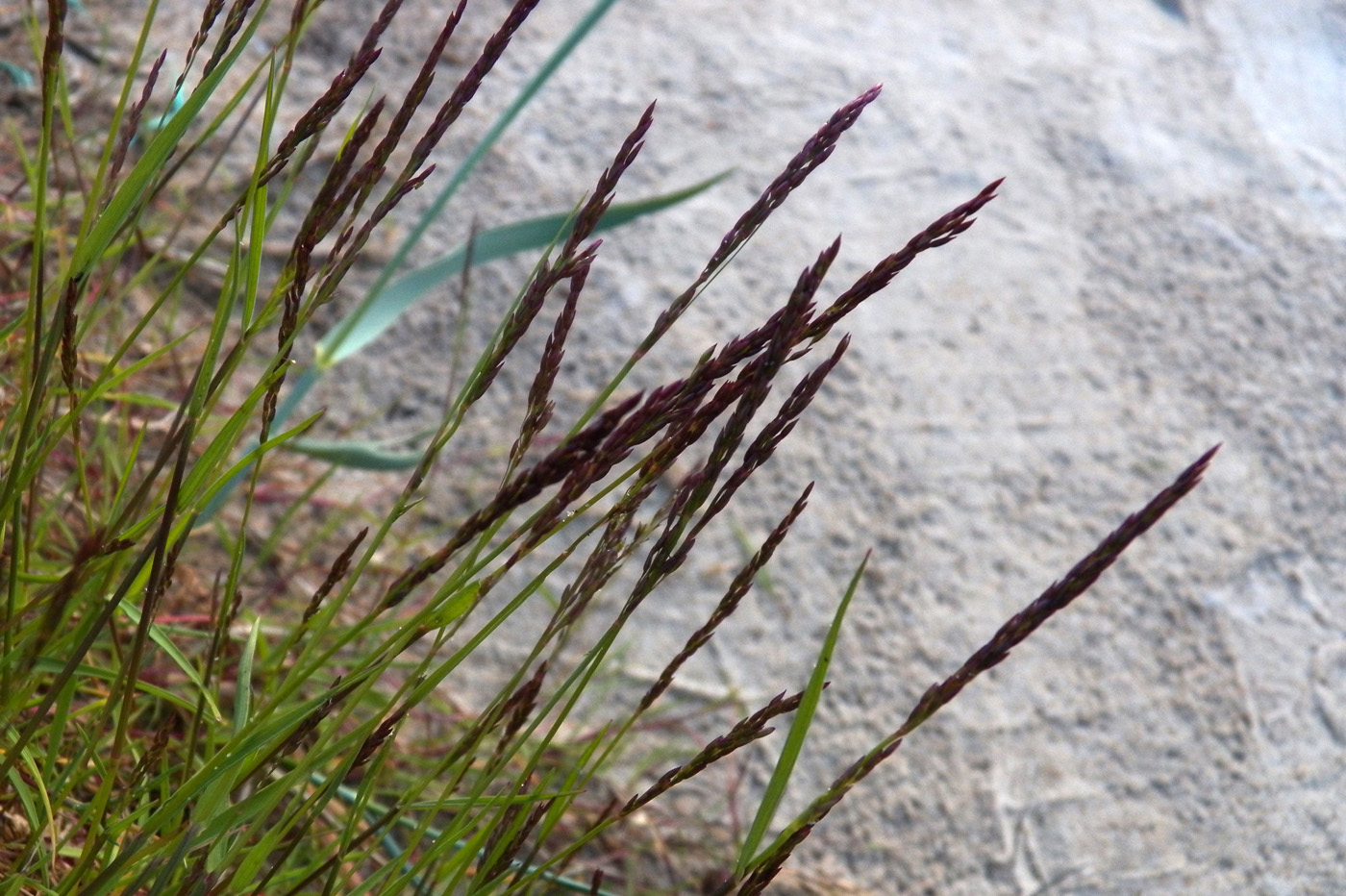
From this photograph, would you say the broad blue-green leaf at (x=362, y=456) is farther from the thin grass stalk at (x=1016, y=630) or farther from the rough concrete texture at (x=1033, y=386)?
the thin grass stalk at (x=1016, y=630)

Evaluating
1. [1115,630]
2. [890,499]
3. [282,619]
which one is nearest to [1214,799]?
[1115,630]

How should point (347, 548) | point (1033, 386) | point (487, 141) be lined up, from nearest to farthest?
point (347, 548)
point (487, 141)
point (1033, 386)

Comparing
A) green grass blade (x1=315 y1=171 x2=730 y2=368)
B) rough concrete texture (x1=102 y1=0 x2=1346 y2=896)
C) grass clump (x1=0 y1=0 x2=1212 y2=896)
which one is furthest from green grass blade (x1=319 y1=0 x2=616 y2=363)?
rough concrete texture (x1=102 y1=0 x2=1346 y2=896)

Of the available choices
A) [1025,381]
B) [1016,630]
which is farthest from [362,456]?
[1025,381]

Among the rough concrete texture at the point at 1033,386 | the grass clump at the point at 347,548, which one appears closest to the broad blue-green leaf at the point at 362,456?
the grass clump at the point at 347,548

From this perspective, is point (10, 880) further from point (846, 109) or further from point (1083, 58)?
point (1083, 58)

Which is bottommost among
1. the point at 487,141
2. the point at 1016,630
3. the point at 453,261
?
the point at 453,261

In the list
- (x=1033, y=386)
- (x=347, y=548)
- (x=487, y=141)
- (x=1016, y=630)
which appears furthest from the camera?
(x=1033, y=386)

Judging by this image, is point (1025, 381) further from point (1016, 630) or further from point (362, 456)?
point (1016, 630)
